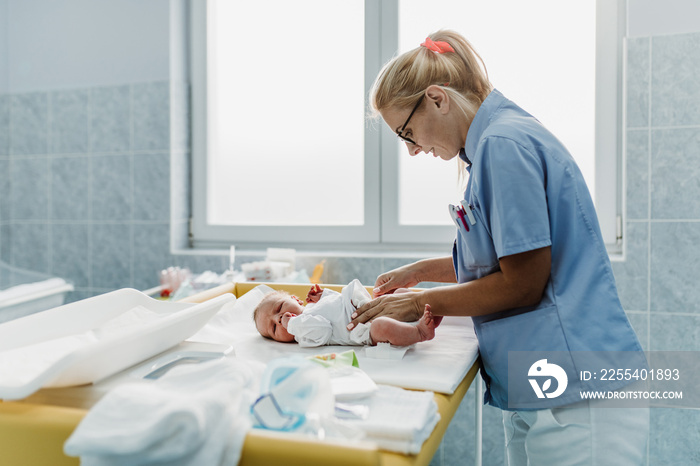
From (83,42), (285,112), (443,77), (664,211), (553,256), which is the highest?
(83,42)

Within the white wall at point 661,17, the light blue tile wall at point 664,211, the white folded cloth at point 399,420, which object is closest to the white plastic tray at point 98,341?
the white folded cloth at point 399,420

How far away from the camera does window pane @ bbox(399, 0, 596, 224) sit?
227cm

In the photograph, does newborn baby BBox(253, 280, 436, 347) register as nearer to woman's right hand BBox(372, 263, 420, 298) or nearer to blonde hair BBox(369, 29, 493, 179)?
woman's right hand BBox(372, 263, 420, 298)

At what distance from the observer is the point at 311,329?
126 cm

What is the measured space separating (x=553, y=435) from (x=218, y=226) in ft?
6.62

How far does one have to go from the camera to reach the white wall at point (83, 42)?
2668mm

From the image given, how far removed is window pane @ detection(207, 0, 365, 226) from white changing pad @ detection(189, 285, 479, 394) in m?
1.10

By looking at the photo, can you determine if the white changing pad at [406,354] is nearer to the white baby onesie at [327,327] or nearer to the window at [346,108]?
the white baby onesie at [327,327]

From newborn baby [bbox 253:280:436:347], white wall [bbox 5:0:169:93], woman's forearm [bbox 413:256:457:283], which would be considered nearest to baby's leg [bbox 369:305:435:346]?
newborn baby [bbox 253:280:436:347]

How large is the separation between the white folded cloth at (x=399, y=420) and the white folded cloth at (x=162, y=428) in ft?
0.52

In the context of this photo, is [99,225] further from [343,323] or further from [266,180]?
[343,323]

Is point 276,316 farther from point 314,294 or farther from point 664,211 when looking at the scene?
point 664,211
